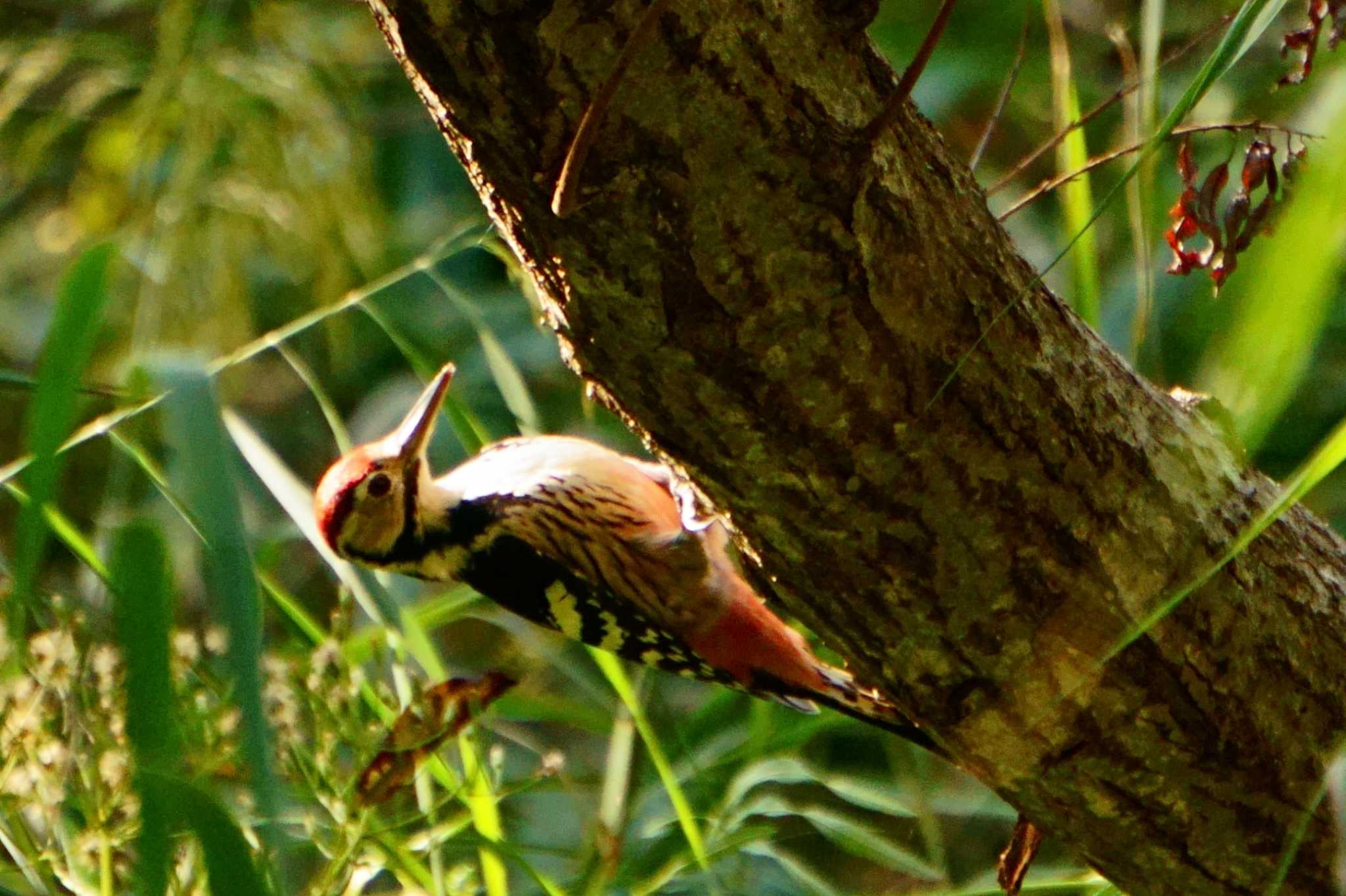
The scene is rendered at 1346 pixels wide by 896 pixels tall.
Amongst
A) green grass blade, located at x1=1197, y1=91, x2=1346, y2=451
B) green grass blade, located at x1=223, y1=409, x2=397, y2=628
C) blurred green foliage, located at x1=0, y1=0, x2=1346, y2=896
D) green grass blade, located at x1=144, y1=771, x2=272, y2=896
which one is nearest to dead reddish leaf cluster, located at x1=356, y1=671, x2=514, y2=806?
blurred green foliage, located at x1=0, y1=0, x2=1346, y2=896

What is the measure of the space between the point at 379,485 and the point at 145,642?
1456 millimetres

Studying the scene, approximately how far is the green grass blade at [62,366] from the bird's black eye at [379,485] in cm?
123

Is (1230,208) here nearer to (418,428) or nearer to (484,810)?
(484,810)

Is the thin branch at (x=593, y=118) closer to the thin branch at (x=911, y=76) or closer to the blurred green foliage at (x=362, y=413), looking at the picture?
the thin branch at (x=911, y=76)

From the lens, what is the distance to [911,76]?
120 centimetres

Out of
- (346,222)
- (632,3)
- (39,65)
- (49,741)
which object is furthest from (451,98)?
(39,65)

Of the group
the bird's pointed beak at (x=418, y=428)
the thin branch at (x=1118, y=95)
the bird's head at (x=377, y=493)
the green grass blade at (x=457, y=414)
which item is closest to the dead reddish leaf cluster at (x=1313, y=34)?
the thin branch at (x=1118, y=95)

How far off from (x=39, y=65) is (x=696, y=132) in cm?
311

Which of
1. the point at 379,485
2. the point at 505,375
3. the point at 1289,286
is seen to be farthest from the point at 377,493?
the point at 1289,286

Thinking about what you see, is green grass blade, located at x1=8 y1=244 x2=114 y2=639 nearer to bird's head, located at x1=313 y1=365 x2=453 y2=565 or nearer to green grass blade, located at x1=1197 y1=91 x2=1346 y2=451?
green grass blade, located at x1=1197 y1=91 x2=1346 y2=451

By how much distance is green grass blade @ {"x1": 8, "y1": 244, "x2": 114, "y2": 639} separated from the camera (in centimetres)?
124

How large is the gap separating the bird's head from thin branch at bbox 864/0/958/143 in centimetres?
128

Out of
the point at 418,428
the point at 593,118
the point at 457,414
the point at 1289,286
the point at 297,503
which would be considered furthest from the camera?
the point at 418,428

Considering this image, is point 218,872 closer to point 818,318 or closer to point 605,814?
point 818,318
